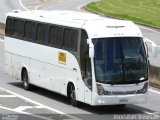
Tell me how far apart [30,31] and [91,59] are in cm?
562

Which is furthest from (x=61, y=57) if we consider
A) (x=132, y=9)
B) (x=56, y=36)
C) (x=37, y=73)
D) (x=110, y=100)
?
(x=132, y=9)

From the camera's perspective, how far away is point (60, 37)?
2298cm

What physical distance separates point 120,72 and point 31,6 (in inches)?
1908

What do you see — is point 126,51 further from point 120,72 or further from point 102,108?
point 102,108

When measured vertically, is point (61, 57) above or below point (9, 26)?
below

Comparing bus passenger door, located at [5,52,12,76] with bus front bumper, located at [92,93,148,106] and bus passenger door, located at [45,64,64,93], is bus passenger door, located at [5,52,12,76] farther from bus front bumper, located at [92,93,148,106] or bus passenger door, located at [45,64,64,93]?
bus front bumper, located at [92,93,148,106]

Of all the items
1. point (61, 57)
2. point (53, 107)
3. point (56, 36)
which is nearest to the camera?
point (53, 107)

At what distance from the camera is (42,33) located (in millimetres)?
24422

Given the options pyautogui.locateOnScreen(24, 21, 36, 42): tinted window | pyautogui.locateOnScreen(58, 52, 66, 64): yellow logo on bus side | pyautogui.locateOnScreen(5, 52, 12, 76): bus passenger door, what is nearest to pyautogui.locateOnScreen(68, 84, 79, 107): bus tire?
pyautogui.locateOnScreen(58, 52, 66, 64): yellow logo on bus side

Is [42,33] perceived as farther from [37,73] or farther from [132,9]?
[132,9]

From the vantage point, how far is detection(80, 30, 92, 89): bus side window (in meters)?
20.7

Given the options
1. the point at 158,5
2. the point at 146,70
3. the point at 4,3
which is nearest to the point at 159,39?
the point at 158,5

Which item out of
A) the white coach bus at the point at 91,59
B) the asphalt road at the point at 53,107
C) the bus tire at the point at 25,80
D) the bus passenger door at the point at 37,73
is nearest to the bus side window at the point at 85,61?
the white coach bus at the point at 91,59

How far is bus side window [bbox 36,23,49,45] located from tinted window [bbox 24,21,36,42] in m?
0.39
